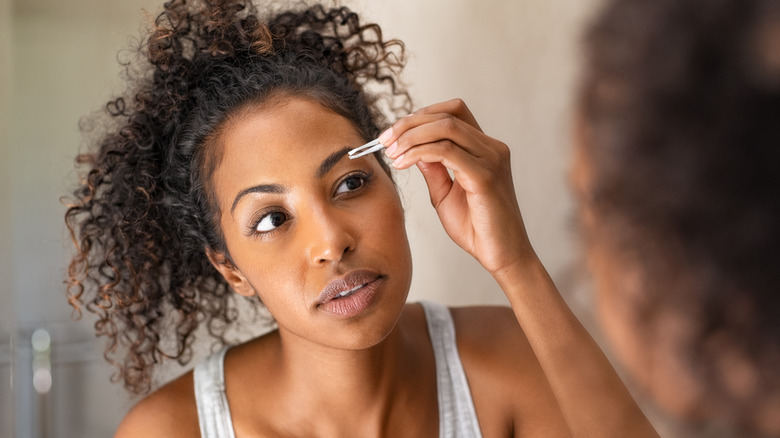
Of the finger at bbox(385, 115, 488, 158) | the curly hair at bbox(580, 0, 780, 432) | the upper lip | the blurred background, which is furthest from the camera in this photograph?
the blurred background

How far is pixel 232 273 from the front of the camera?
44.0 inches

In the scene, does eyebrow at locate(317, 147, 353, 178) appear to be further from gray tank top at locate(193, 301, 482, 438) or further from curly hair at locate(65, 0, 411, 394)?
gray tank top at locate(193, 301, 482, 438)

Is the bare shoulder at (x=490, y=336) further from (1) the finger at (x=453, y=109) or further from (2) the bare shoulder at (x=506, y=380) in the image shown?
(1) the finger at (x=453, y=109)

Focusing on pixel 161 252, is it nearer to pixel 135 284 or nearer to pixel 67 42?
pixel 135 284

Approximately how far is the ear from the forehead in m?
0.12

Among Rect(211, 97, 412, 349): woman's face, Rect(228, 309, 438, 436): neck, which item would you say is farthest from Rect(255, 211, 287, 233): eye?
Rect(228, 309, 438, 436): neck

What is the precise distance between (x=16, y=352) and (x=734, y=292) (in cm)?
142

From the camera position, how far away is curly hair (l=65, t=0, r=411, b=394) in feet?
3.51

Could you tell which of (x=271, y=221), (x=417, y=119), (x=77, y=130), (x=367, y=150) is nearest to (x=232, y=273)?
(x=271, y=221)

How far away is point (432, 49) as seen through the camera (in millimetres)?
1525

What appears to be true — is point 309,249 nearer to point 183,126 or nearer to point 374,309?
point 374,309

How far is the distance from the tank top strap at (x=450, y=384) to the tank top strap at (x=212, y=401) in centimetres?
32

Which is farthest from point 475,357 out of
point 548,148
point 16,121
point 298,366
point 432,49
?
point 16,121

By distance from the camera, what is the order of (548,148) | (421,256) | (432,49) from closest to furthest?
(548,148) → (432,49) → (421,256)
